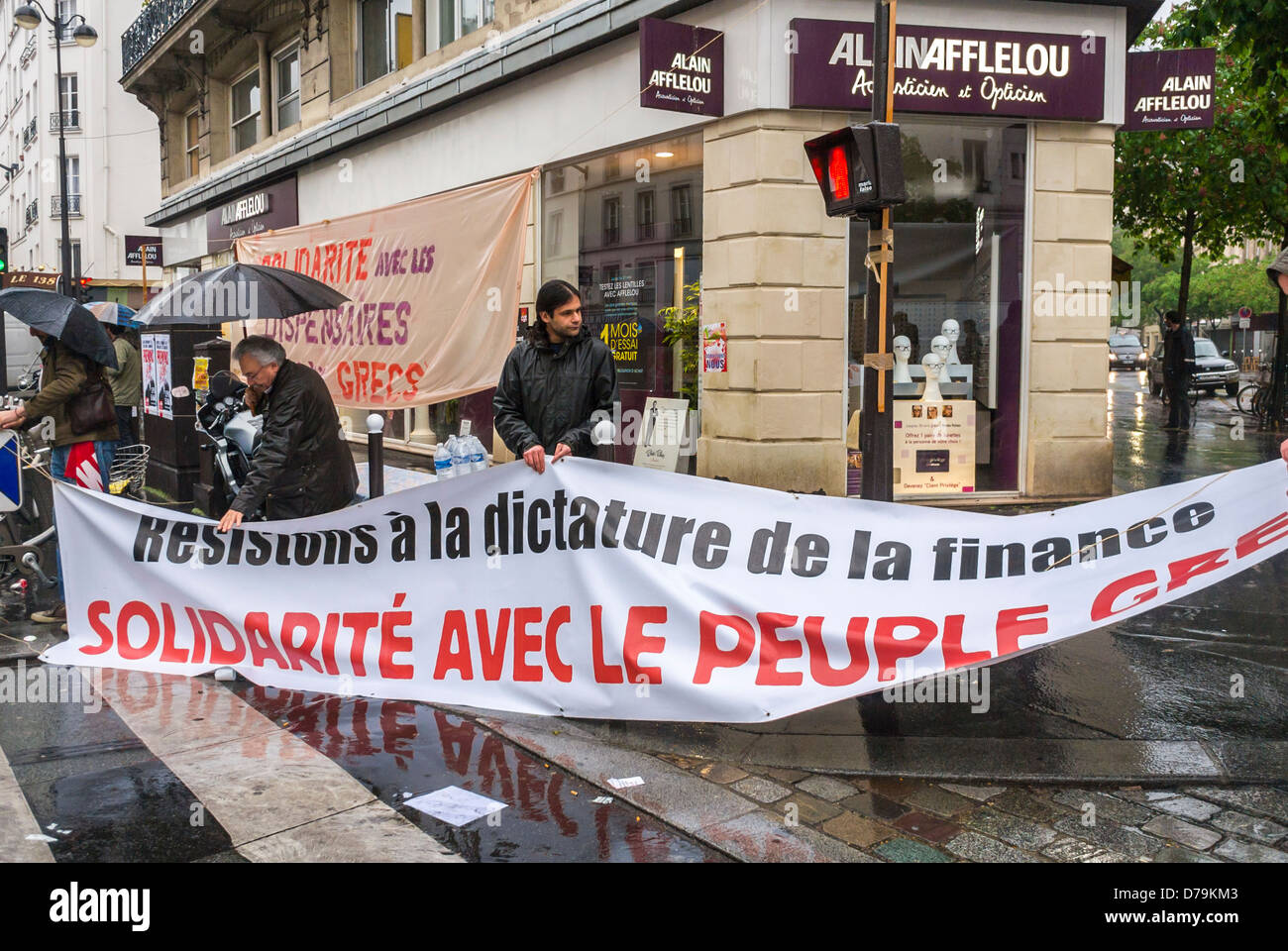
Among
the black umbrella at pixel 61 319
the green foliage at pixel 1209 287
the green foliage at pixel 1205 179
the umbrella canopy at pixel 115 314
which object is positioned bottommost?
the black umbrella at pixel 61 319

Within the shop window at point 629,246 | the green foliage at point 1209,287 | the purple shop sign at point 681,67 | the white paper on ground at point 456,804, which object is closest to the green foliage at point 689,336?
the shop window at point 629,246

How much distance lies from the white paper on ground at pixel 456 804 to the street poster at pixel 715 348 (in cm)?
697

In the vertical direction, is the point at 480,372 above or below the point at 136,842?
above

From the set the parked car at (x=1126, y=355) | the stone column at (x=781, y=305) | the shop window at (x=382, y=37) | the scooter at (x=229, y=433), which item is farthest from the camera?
the parked car at (x=1126, y=355)

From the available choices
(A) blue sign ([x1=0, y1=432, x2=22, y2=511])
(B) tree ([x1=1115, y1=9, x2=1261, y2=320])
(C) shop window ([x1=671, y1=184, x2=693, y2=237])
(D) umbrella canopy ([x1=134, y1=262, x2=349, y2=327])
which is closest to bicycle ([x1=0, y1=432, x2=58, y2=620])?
(A) blue sign ([x1=0, y1=432, x2=22, y2=511])

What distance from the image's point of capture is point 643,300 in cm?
1211

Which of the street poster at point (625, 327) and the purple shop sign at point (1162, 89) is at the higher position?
the purple shop sign at point (1162, 89)

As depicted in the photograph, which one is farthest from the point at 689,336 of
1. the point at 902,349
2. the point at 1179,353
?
the point at 1179,353

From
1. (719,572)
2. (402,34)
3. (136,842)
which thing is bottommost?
(136,842)

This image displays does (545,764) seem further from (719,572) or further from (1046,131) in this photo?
(1046,131)

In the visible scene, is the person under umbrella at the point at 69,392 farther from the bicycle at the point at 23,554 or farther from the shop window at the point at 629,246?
the shop window at the point at 629,246

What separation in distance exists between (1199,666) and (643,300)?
7271 mm

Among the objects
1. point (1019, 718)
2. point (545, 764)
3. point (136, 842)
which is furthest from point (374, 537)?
point (1019, 718)

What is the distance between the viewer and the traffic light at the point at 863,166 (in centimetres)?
602
